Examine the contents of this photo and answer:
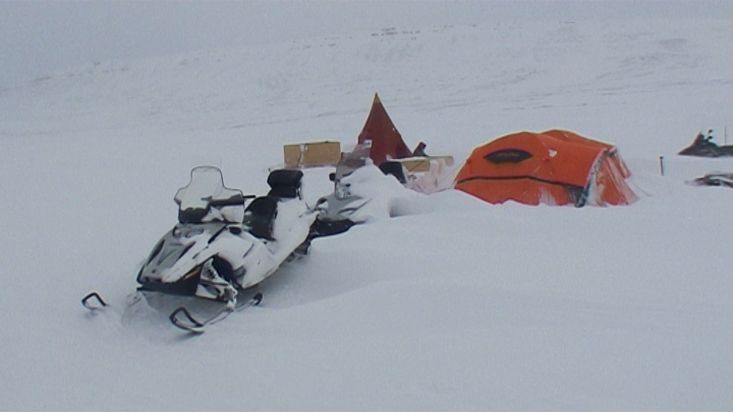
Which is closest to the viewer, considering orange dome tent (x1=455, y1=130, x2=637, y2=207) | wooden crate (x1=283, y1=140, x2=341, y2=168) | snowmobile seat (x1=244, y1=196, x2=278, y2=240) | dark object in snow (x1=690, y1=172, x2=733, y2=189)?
snowmobile seat (x1=244, y1=196, x2=278, y2=240)

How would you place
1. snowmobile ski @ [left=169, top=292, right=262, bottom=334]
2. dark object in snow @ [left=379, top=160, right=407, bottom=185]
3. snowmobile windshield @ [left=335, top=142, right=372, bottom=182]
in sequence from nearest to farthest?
snowmobile ski @ [left=169, top=292, right=262, bottom=334], snowmobile windshield @ [left=335, top=142, right=372, bottom=182], dark object in snow @ [left=379, top=160, right=407, bottom=185]

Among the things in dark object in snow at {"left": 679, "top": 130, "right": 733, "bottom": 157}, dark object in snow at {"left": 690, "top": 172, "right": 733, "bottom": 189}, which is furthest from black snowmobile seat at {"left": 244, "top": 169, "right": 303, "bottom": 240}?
dark object in snow at {"left": 679, "top": 130, "right": 733, "bottom": 157}

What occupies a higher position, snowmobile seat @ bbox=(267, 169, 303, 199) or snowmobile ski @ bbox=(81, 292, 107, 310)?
snowmobile seat @ bbox=(267, 169, 303, 199)

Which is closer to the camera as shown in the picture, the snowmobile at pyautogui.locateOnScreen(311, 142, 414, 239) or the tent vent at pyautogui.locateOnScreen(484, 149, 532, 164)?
the snowmobile at pyautogui.locateOnScreen(311, 142, 414, 239)

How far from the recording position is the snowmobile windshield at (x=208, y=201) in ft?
12.6

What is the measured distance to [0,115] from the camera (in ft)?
72.3

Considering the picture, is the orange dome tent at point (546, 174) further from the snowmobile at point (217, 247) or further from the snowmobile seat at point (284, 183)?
the snowmobile at point (217, 247)

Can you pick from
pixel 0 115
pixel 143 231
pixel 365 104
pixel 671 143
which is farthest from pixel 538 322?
pixel 0 115

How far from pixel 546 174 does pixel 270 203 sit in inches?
117

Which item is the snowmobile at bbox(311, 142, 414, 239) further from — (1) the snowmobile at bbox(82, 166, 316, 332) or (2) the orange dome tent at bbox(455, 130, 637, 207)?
(2) the orange dome tent at bbox(455, 130, 637, 207)

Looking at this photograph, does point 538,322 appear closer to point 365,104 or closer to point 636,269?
point 636,269

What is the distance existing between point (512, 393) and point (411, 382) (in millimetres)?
383

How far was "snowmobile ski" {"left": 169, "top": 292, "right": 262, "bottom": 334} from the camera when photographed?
330 cm

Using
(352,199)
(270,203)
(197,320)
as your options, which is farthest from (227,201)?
(352,199)
